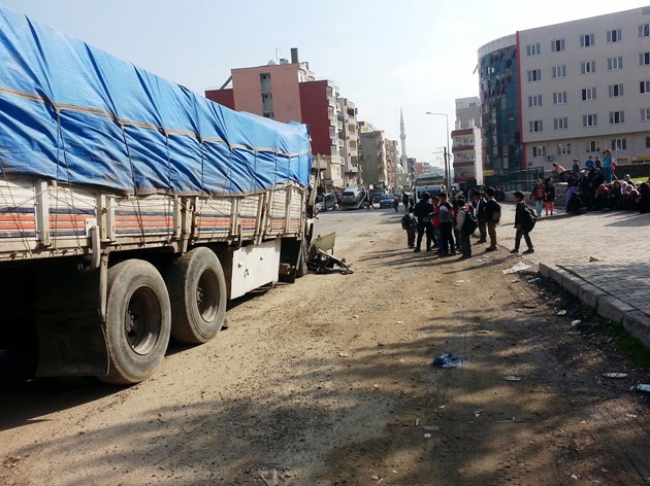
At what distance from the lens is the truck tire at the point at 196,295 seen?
6832mm

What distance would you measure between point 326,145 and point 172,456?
81.2 meters

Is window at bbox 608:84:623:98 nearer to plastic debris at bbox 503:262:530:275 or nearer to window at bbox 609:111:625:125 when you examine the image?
window at bbox 609:111:625:125

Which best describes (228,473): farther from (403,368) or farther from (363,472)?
(403,368)

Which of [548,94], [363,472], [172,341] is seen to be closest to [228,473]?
[363,472]

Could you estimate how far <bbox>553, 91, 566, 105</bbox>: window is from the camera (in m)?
63.8

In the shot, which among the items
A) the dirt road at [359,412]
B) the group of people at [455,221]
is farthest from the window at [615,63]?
the dirt road at [359,412]

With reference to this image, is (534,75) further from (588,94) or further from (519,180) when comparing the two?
(519,180)

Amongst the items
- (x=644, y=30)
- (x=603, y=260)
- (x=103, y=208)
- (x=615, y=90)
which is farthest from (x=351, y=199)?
(x=103, y=208)

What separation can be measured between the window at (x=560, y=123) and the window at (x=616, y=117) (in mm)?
4286

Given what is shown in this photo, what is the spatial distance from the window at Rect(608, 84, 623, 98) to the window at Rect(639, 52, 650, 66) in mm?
2864

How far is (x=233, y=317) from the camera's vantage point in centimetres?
907

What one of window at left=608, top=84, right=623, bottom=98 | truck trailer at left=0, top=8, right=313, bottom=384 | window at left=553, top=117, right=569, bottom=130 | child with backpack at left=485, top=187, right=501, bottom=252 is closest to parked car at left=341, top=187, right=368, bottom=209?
window at left=553, top=117, right=569, bottom=130

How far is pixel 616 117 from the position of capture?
61812mm

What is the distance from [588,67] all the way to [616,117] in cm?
612
